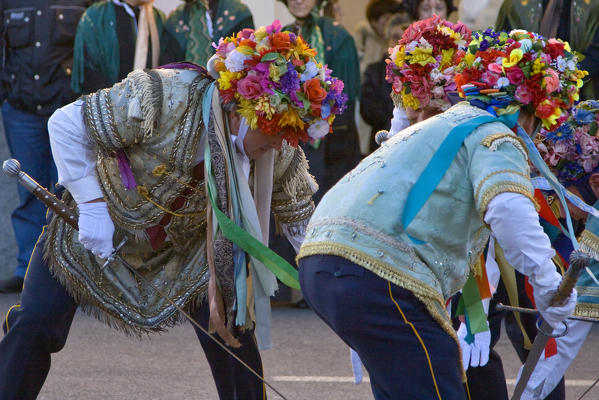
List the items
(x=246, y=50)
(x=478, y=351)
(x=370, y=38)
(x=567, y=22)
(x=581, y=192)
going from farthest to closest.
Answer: (x=370, y=38) < (x=567, y=22) < (x=581, y=192) < (x=478, y=351) < (x=246, y=50)

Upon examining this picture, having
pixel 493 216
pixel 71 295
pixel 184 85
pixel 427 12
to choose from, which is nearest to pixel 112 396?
pixel 71 295

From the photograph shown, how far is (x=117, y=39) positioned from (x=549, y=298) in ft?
13.8

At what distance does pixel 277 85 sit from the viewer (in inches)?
124

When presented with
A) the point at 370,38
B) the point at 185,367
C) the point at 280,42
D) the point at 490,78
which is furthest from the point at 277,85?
the point at 370,38

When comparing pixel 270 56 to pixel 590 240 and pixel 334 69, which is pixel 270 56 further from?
pixel 334 69

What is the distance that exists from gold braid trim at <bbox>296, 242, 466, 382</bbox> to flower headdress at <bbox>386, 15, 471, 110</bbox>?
124cm

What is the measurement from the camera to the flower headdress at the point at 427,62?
363 centimetres

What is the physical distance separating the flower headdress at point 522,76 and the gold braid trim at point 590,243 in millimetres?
1118

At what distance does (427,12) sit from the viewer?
6.25 meters

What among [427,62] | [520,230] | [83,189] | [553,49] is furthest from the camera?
[427,62]

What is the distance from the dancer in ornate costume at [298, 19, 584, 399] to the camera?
2.47 meters

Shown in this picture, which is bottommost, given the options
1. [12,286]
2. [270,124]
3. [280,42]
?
[12,286]

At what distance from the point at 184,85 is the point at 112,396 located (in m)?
1.75

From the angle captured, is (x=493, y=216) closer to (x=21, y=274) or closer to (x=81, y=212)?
(x=81, y=212)
